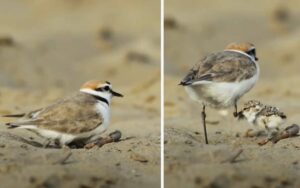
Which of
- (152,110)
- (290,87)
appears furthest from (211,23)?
(152,110)

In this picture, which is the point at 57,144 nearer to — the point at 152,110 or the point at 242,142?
the point at 242,142

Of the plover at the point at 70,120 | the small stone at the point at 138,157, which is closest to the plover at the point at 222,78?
the small stone at the point at 138,157

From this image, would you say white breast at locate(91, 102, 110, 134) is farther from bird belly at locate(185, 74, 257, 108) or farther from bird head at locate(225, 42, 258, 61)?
bird head at locate(225, 42, 258, 61)

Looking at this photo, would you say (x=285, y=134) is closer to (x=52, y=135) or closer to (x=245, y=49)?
(x=245, y=49)

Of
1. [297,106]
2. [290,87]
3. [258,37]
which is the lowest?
[297,106]

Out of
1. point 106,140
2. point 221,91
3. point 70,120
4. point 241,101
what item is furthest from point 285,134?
point 70,120

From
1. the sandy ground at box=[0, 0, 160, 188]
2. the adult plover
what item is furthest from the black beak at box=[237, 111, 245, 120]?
the sandy ground at box=[0, 0, 160, 188]

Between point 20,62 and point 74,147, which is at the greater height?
point 20,62

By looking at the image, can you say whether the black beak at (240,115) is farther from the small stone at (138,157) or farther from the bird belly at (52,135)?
the bird belly at (52,135)
